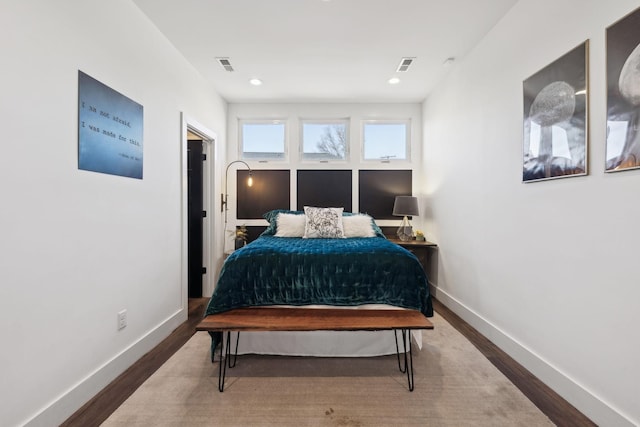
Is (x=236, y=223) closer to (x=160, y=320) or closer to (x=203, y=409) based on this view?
(x=160, y=320)

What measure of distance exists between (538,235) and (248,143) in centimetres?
365

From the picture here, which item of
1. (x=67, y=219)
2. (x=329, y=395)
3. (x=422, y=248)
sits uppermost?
(x=67, y=219)

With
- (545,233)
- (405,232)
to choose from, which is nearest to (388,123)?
(405,232)

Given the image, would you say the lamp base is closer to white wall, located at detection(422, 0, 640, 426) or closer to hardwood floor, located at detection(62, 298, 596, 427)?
white wall, located at detection(422, 0, 640, 426)

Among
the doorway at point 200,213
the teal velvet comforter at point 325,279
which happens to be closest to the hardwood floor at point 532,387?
the teal velvet comforter at point 325,279

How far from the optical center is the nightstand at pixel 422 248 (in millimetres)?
3523

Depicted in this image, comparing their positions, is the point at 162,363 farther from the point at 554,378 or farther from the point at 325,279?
the point at 554,378

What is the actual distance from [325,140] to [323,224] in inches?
61.8

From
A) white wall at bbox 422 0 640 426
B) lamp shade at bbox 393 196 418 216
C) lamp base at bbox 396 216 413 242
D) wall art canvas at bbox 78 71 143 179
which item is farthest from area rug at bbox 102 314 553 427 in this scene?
lamp shade at bbox 393 196 418 216

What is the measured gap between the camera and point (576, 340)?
1.62 metres

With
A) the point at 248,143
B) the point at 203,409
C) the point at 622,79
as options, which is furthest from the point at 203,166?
the point at 622,79

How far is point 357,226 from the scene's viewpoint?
10.8ft

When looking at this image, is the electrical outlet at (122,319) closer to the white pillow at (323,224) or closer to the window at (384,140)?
the white pillow at (323,224)

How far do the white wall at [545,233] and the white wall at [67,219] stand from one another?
284 cm
